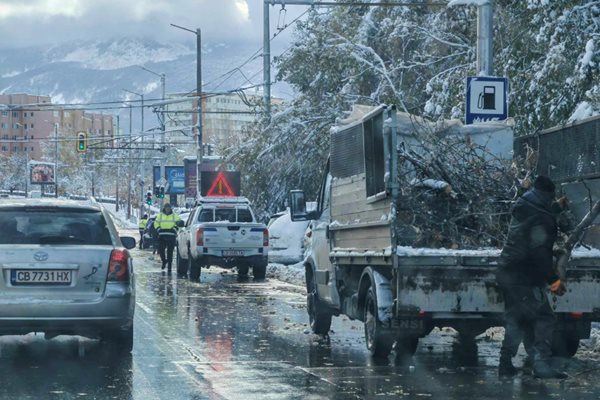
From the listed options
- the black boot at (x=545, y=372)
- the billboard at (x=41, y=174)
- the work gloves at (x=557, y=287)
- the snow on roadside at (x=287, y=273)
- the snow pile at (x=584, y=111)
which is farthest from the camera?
the billboard at (x=41, y=174)

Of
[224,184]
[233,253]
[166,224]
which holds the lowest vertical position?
[233,253]

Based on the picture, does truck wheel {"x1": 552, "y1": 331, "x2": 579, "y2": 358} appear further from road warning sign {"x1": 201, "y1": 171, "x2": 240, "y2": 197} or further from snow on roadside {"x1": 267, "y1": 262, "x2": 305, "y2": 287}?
road warning sign {"x1": 201, "y1": 171, "x2": 240, "y2": 197}

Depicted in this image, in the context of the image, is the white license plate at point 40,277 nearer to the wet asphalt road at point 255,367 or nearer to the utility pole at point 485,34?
the wet asphalt road at point 255,367

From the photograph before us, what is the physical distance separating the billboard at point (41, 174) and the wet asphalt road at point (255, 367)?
9986 centimetres

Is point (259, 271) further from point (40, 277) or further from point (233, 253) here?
point (40, 277)

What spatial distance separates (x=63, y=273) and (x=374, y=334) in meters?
3.21

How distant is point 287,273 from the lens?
1147 inches

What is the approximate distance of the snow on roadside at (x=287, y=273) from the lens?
2700cm

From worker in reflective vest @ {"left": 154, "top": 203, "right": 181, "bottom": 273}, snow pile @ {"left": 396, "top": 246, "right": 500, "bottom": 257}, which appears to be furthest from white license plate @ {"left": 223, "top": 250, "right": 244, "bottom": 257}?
snow pile @ {"left": 396, "top": 246, "right": 500, "bottom": 257}

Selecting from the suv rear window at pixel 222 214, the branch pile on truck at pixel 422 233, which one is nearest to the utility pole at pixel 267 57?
the suv rear window at pixel 222 214

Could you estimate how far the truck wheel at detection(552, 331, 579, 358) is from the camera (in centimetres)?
1165

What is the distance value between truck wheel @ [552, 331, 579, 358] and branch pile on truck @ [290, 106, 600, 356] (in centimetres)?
1

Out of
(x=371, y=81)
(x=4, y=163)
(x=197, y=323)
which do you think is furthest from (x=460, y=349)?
(x=4, y=163)

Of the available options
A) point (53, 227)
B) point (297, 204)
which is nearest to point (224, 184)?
point (297, 204)
